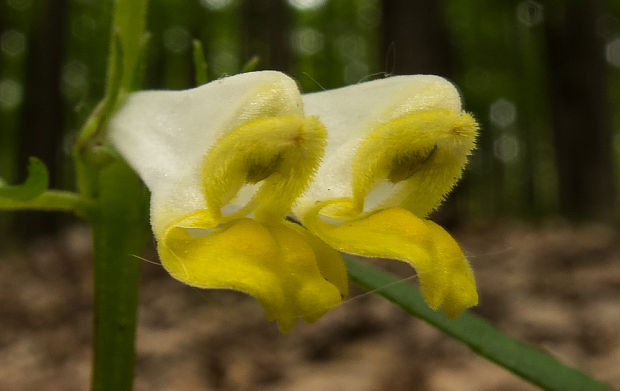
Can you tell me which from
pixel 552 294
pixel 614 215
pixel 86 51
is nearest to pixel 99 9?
pixel 86 51

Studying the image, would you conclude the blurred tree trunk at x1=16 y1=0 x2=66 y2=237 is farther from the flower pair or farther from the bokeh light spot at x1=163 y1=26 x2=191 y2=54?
the flower pair

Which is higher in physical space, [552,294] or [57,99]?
[552,294]

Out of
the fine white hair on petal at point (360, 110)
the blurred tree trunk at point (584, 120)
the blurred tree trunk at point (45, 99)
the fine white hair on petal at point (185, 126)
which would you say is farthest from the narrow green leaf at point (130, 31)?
the blurred tree trunk at point (45, 99)

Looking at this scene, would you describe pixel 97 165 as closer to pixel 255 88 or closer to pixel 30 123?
pixel 255 88

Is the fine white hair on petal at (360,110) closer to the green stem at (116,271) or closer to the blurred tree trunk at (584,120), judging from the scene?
the green stem at (116,271)

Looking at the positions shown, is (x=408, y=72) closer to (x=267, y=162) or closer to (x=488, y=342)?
(x=488, y=342)

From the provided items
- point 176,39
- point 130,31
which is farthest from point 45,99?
point 130,31
